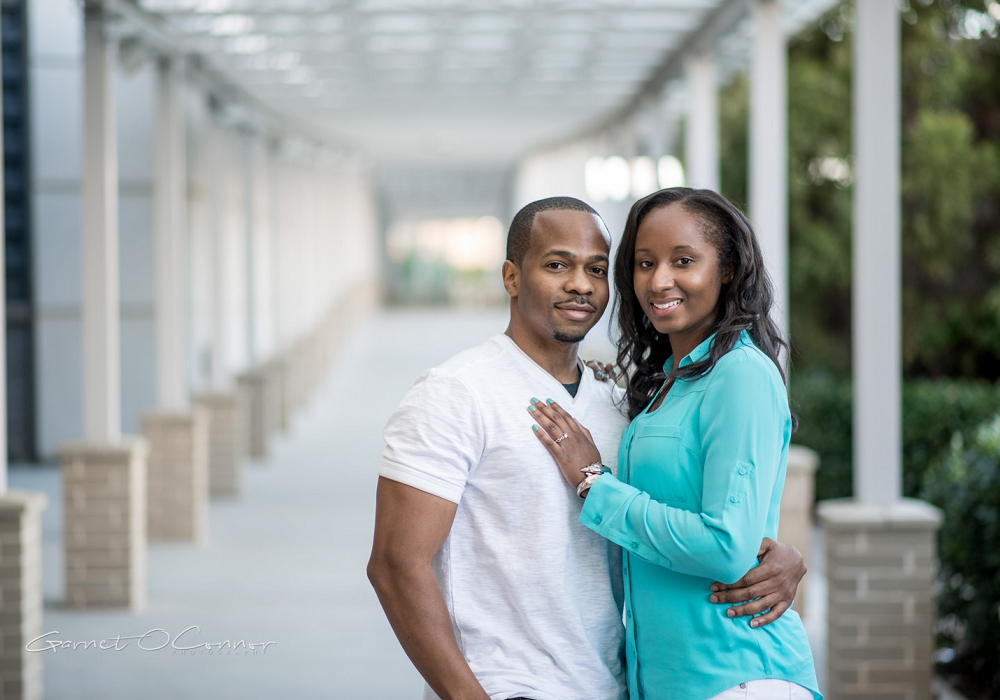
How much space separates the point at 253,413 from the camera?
12.7 metres

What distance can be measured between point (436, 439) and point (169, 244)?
23.2 feet

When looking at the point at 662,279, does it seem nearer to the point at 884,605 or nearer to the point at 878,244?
the point at 878,244

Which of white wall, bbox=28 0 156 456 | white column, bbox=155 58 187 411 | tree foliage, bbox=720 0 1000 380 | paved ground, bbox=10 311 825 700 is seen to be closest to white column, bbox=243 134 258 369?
white wall, bbox=28 0 156 456

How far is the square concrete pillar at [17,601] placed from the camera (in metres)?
5.08

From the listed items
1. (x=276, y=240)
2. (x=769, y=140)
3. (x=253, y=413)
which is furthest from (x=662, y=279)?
(x=276, y=240)

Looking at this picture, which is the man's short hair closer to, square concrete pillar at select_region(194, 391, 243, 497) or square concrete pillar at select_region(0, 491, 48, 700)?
square concrete pillar at select_region(0, 491, 48, 700)

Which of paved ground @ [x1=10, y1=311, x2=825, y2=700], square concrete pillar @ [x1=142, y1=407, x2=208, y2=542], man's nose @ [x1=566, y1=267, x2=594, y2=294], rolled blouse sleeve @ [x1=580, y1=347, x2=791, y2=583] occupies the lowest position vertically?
paved ground @ [x1=10, y1=311, x2=825, y2=700]

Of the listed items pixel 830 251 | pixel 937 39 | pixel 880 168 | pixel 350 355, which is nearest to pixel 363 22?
pixel 880 168

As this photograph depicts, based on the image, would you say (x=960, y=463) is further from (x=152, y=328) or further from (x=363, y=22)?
(x=152, y=328)

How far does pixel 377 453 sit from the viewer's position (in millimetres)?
13289

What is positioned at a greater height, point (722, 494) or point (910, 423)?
point (722, 494)

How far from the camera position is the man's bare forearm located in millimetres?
2148

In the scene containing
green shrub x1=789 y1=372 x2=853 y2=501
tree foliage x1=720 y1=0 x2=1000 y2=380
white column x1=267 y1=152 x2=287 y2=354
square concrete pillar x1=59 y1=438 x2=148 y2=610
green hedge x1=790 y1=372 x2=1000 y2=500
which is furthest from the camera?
white column x1=267 y1=152 x2=287 y2=354

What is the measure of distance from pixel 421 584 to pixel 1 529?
3715mm
